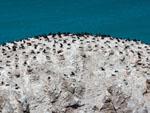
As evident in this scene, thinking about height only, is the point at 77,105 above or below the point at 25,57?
below

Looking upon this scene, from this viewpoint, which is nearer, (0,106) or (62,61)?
(0,106)

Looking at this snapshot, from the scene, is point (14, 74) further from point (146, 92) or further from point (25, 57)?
point (146, 92)

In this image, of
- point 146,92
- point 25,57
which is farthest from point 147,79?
point 25,57

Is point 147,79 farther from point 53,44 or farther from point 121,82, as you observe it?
point 53,44

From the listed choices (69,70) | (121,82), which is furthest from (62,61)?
(121,82)

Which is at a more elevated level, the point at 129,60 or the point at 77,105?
the point at 129,60

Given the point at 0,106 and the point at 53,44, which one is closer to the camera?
the point at 0,106
